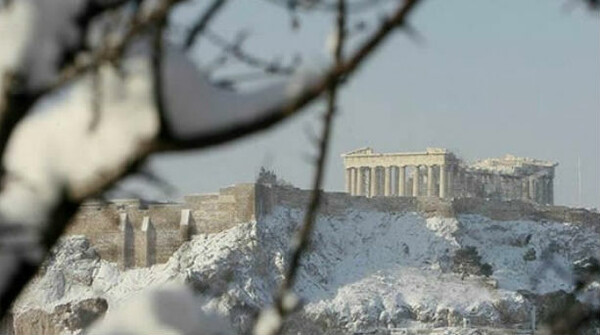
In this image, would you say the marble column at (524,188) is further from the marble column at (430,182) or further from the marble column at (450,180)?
the marble column at (430,182)

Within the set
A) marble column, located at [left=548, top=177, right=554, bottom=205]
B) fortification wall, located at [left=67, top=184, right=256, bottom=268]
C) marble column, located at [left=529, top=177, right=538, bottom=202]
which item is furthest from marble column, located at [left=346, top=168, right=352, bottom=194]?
fortification wall, located at [left=67, top=184, right=256, bottom=268]

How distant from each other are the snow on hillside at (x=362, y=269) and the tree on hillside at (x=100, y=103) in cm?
2422

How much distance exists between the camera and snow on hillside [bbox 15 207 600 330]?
29141 mm

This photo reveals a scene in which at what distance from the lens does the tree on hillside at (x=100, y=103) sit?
1919 mm

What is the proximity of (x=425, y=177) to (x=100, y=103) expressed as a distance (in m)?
49.5

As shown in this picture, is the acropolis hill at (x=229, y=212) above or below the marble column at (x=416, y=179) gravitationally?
below

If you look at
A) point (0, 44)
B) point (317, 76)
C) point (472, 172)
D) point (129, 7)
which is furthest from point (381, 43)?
point (472, 172)

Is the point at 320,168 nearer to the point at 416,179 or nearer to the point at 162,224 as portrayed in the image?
Result: the point at 162,224

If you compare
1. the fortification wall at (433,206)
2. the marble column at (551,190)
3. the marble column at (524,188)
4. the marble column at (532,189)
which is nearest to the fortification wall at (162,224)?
the fortification wall at (433,206)

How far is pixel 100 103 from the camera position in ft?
6.45

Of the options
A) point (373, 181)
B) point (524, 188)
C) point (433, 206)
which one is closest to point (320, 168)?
point (433, 206)

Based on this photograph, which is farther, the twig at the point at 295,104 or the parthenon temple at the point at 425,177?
the parthenon temple at the point at 425,177

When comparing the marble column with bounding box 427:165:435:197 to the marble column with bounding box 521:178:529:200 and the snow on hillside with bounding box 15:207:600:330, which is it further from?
the snow on hillside with bounding box 15:207:600:330

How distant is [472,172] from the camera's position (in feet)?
172
